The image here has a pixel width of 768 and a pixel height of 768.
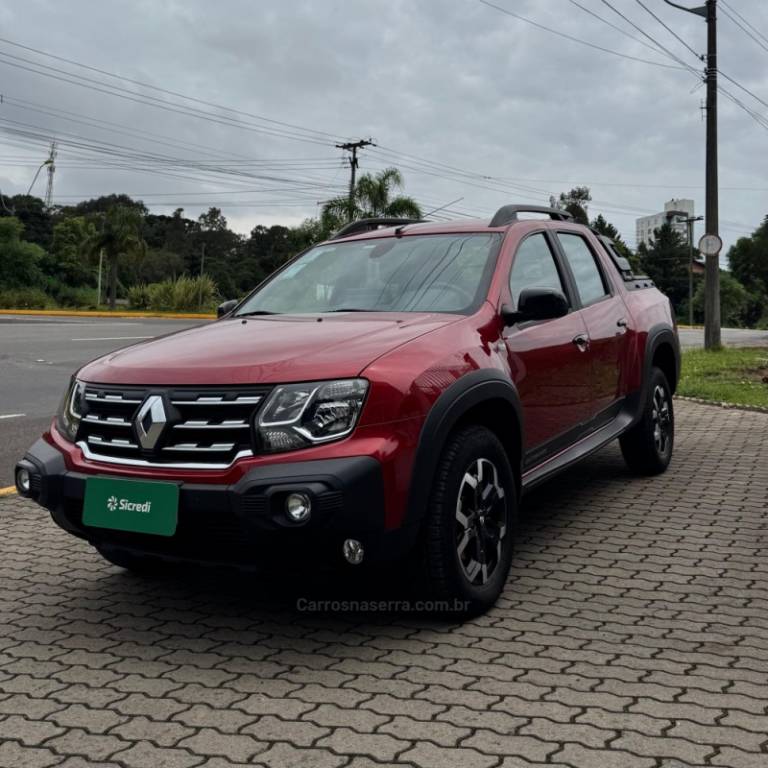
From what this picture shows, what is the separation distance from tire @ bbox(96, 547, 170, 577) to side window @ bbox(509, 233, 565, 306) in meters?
2.04

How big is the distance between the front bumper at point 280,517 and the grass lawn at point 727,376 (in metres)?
8.42

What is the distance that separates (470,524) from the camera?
3.54 m

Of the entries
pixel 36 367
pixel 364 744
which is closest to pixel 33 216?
pixel 36 367

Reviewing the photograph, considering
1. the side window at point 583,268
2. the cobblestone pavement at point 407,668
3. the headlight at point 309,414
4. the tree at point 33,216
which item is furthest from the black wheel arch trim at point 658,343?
the tree at point 33,216

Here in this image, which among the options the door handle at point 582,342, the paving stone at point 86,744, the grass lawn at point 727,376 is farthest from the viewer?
the grass lawn at point 727,376

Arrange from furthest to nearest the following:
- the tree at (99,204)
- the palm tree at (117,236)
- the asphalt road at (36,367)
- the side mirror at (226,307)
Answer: the tree at (99,204) < the palm tree at (117,236) < the asphalt road at (36,367) < the side mirror at (226,307)

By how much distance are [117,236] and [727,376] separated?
3548 cm

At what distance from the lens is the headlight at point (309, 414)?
121 inches

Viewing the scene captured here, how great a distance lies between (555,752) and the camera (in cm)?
254

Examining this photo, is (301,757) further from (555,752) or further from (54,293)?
(54,293)

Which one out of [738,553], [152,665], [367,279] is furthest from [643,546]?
[152,665]

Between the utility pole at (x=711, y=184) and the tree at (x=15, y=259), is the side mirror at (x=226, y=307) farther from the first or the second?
the tree at (x=15, y=259)

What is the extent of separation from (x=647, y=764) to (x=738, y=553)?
2.31 metres

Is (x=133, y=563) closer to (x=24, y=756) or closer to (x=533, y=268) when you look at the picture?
(x=24, y=756)
